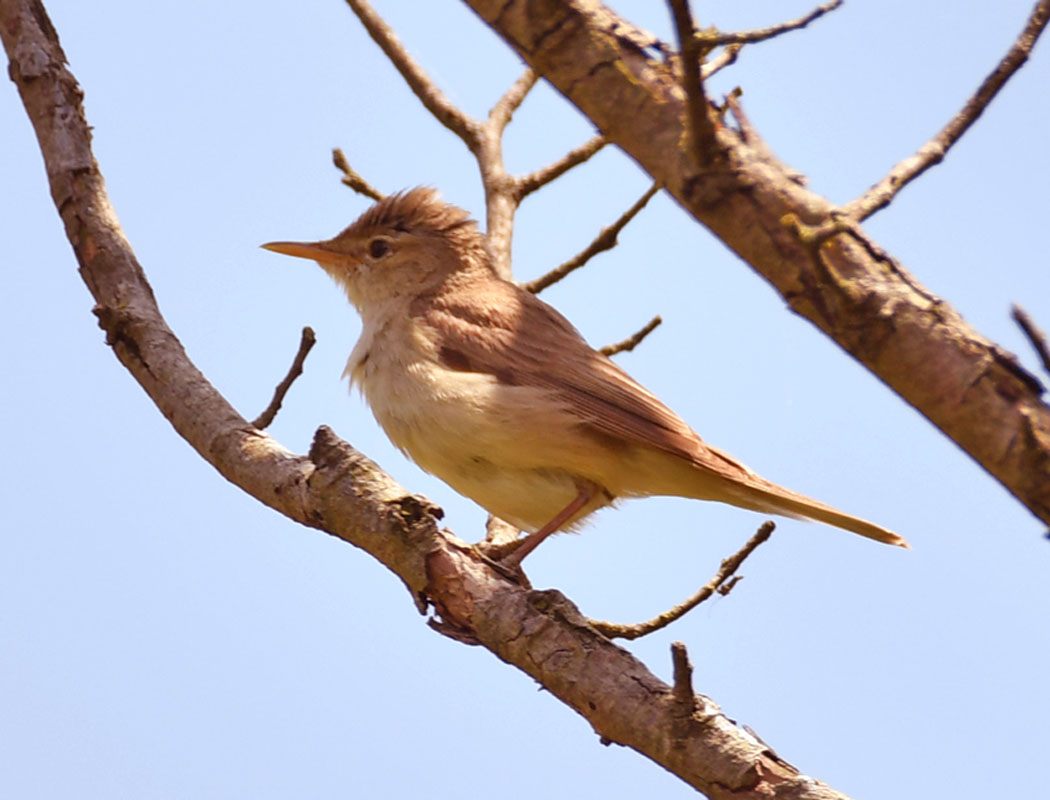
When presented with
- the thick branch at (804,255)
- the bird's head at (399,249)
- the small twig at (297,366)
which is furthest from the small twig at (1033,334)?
the bird's head at (399,249)

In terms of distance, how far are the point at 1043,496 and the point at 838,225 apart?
1.77 feet

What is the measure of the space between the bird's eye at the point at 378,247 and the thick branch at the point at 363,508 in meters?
1.83

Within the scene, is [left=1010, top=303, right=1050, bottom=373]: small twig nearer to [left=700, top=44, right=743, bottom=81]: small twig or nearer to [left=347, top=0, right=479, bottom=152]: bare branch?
[left=700, top=44, right=743, bottom=81]: small twig

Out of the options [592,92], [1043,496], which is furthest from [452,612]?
[1043,496]

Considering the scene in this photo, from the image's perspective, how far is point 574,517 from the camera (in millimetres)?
5113

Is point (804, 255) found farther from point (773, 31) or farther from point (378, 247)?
point (378, 247)

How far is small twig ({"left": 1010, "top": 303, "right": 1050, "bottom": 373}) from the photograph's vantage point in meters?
1.99

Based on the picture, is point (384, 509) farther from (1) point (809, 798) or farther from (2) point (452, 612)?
(1) point (809, 798)

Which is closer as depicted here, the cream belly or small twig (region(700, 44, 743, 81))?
small twig (region(700, 44, 743, 81))

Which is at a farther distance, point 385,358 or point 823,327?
point 385,358

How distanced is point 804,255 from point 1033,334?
386mm

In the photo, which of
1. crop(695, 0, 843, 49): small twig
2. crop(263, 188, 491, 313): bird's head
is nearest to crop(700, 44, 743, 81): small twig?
crop(695, 0, 843, 49): small twig

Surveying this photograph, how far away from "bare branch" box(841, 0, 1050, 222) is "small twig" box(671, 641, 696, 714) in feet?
3.18

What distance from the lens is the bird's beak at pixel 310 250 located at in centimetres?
623
